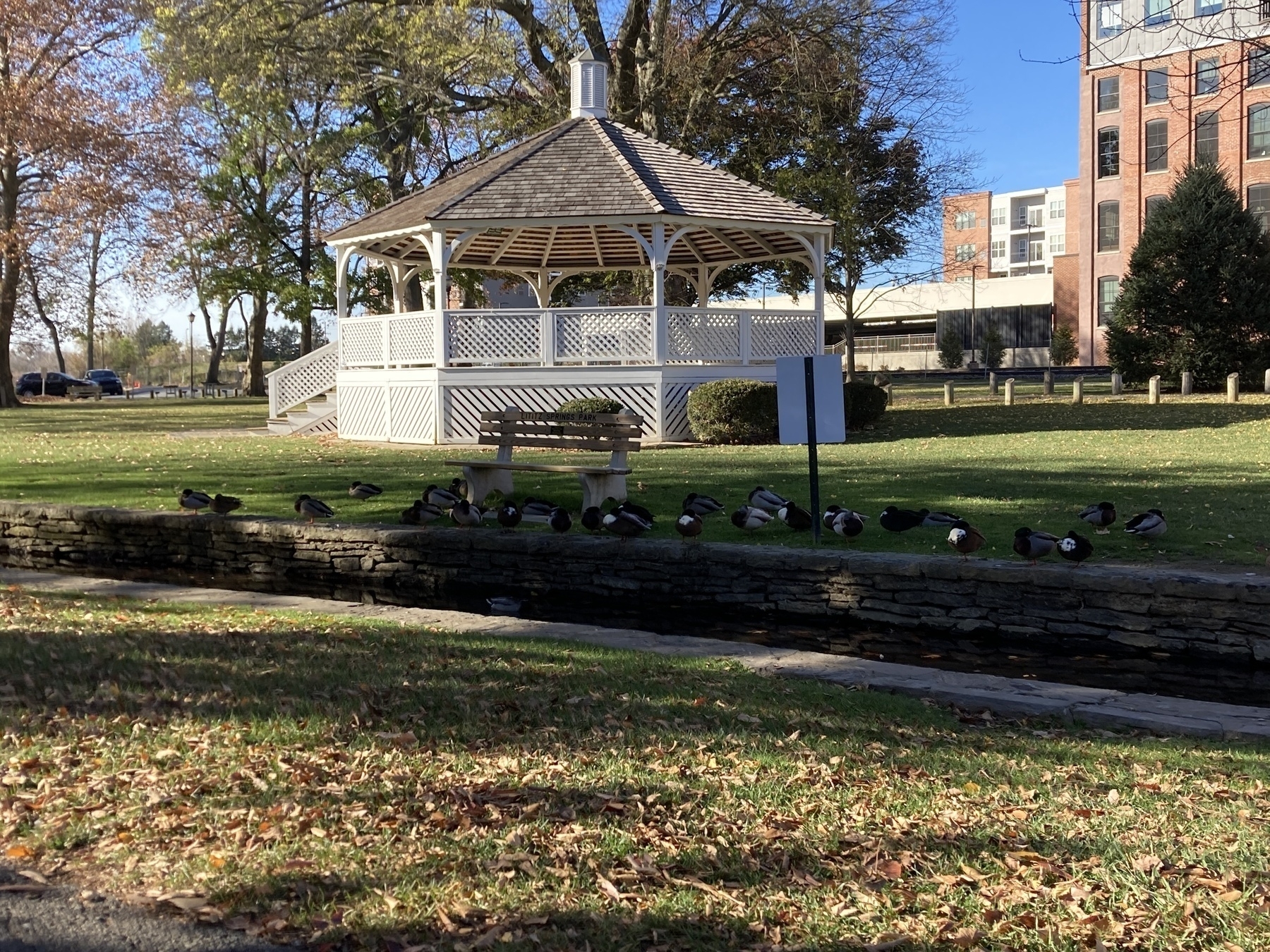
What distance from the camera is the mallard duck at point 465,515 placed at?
11.6m

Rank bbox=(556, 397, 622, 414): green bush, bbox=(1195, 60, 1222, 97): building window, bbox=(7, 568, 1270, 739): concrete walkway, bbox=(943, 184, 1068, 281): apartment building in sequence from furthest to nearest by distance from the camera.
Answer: bbox=(943, 184, 1068, 281): apartment building → bbox=(556, 397, 622, 414): green bush → bbox=(1195, 60, 1222, 97): building window → bbox=(7, 568, 1270, 739): concrete walkway

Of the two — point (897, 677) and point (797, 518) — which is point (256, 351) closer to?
point (797, 518)

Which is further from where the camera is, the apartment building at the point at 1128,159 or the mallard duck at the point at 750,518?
the apartment building at the point at 1128,159

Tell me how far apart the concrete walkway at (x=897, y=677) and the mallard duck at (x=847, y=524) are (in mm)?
3055

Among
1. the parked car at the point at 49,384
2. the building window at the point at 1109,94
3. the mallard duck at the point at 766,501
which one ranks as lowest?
the mallard duck at the point at 766,501

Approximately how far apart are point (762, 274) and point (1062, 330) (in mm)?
27231

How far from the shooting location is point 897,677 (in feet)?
22.0

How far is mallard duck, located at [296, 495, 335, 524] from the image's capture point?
39.4 ft

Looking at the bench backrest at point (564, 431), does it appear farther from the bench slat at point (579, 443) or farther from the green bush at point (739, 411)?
the green bush at point (739, 411)

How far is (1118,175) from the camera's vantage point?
52.7m

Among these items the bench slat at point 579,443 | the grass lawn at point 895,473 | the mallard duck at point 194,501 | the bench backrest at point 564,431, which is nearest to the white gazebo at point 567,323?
the grass lawn at point 895,473

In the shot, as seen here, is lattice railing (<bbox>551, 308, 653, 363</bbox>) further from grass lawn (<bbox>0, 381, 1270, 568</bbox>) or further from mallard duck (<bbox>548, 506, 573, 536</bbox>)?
mallard duck (<bbox>548, 506, 573, 536</bbox>)

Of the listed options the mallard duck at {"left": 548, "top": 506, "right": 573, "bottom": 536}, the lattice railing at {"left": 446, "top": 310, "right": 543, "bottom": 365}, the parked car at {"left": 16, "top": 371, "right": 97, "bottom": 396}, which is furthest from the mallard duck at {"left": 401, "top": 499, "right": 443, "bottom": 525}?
the parked car at {"left": 16, "top": 371, "right": 97, "bottom": 396}

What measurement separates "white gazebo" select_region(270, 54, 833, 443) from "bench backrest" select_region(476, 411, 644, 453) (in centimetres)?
754
